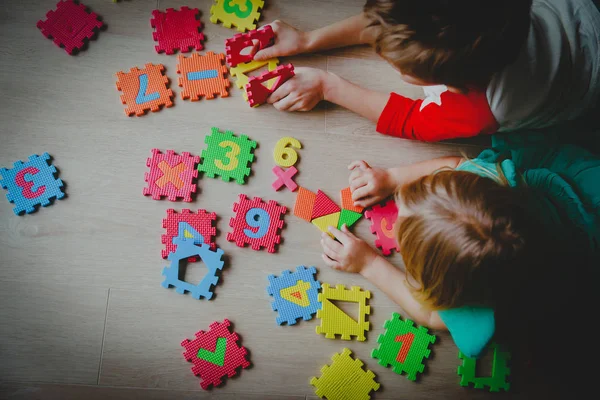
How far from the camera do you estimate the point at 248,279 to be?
3.51ft

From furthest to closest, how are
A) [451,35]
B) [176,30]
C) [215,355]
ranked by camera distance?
[176,30] < [215,355] < [451,35]

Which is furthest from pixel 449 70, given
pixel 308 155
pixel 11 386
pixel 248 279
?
pixel 11 386

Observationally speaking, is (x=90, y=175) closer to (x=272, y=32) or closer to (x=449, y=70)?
(x=272, y=32)

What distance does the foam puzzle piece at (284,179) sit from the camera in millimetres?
1102

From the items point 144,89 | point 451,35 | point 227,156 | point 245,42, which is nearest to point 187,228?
point 227,156

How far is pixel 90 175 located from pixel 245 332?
1.71 ft

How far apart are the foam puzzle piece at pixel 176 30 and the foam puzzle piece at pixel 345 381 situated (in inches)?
32.7

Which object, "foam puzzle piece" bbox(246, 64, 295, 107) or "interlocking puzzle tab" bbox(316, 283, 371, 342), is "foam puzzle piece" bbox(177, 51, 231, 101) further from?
"interlocking puzzle tab" bbox(316, 283, 371, 342)

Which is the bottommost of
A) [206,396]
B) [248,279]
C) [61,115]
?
[206,396]

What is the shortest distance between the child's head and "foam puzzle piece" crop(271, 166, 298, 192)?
378 millimetres

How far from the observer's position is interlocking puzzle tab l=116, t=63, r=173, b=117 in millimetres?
1109

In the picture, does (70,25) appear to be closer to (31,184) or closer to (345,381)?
(31,184)

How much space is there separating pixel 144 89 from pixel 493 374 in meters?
1.07

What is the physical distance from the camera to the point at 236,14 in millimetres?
1160
